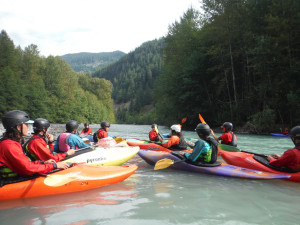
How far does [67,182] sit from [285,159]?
167 inches

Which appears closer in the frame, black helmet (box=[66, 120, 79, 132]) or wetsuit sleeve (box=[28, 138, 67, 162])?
wetsuit sleeve (box=[28, 138, 67, 162])

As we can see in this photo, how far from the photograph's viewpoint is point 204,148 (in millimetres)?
5199

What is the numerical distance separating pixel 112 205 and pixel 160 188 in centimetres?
126

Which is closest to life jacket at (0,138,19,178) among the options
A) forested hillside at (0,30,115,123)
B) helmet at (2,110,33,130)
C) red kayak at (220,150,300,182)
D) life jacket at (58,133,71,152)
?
helmet at (2,110,33,130)

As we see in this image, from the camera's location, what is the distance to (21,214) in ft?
10.3

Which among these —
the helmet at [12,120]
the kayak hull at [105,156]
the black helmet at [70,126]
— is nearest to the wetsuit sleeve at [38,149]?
the helmet at [12,120]

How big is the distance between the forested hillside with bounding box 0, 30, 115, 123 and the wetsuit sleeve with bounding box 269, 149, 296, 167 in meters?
29.4

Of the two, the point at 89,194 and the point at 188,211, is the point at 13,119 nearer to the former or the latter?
the point at 89,194

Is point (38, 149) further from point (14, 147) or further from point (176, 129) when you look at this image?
point (176, 129)

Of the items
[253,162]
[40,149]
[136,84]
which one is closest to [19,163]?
[40,149]

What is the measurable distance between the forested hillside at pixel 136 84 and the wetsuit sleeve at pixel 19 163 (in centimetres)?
6710

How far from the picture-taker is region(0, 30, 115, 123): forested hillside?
92.0ft

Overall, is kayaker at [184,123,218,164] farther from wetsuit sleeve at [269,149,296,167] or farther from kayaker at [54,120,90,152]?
kayaker at [54,120,90,152]

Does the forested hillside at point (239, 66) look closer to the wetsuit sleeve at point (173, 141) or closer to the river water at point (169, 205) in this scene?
the wetsuit sleeve at point (173, 141)
